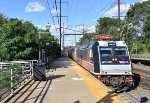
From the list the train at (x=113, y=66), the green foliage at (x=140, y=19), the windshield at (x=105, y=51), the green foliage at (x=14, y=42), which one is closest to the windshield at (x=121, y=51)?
the train at (x=113, y=66)

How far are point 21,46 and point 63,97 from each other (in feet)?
53.7

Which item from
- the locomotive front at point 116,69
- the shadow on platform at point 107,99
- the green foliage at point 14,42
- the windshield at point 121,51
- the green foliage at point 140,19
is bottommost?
the shadow on platform at point 107,99

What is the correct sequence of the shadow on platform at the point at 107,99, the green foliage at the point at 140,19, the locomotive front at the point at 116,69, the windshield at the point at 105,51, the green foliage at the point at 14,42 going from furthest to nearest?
the green foliage at the point at 140,19 → the green foliage at the point at 14,42 → the windshield at the point at 105,51 → the locomotive front at the point at 116,69 → the shadow on platform at the point at 107,99

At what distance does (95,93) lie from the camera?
1669 centimetres

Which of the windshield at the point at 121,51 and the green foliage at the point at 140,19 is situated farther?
the green foliage at the point at 140,19

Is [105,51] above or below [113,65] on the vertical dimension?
above

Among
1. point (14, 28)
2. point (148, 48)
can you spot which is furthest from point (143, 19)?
point (14, 28)

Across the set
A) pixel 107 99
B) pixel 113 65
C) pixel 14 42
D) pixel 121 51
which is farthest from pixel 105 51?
pixel 107 99

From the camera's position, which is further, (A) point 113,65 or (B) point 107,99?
(A) point 113,65

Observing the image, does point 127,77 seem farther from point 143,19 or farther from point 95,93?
point 143,19

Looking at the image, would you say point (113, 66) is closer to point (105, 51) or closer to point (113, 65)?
point (113, 65)

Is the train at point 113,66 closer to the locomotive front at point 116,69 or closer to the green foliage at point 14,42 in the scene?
the locomotive front at point 116,69

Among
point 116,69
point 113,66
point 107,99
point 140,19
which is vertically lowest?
point 107,99

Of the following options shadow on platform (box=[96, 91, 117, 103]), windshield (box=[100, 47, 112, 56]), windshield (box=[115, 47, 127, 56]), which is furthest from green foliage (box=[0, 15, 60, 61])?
shadow on platform (box=[96, 91, 117, 103])
